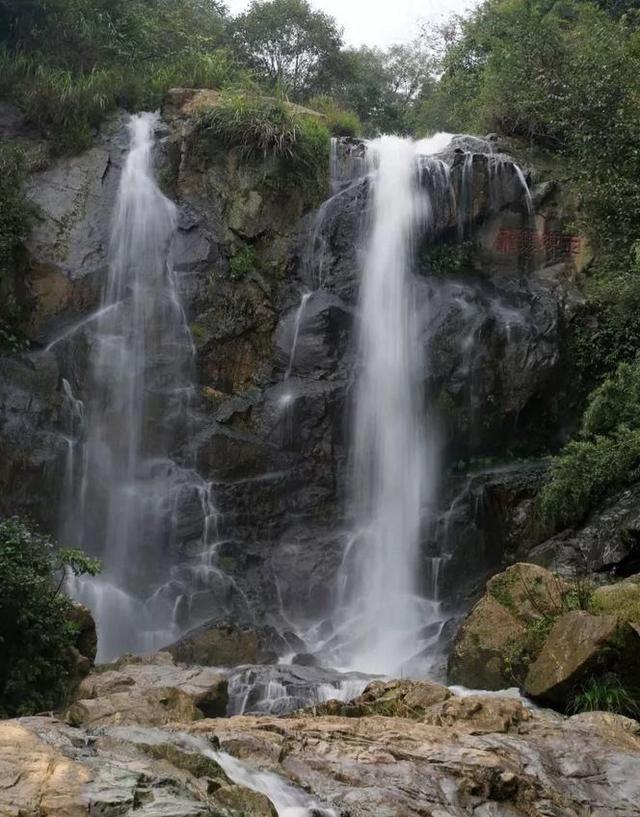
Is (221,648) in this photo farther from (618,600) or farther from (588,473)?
(588,473)

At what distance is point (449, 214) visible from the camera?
1817 centimetres

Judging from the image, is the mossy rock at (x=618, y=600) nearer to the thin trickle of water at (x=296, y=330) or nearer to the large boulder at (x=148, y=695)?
the large boulder at (x=148, y=695)

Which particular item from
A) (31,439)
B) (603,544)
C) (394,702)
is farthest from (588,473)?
(31,439)

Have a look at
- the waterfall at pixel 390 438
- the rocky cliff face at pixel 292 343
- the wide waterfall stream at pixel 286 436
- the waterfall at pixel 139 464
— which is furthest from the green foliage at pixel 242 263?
the waterfall at pixel 390 438

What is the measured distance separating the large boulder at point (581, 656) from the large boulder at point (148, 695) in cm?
333

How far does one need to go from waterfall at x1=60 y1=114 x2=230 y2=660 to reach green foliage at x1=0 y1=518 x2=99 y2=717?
8.94 ft

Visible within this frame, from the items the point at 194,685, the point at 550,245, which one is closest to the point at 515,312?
the point at 550,245

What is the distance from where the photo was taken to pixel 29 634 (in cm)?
988

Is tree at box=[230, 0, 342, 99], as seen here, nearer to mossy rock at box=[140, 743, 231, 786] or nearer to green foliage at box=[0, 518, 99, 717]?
green foliage at box=[0, 518, 99, 717]

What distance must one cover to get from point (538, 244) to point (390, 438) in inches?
217

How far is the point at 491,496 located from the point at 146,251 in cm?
808

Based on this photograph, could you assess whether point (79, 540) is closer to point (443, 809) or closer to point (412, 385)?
point (412, 385)

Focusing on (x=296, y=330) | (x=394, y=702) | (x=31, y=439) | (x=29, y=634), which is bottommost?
(x=394, y=702)

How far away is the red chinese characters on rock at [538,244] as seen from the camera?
18.2m
